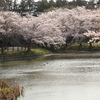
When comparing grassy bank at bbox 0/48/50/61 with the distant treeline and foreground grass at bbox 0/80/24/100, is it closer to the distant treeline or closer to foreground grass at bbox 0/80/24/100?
foreground grass at bbox 0/80/24/100

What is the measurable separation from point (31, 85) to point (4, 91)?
5.48 meters

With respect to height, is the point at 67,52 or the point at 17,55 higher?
the point at 17,55

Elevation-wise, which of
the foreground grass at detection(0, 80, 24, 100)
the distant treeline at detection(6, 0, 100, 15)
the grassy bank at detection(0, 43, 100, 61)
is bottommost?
the grassy bank at detection(0, 43, 100, 61)

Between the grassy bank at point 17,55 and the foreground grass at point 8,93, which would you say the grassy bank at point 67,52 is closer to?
the grassy bank at point 17,55

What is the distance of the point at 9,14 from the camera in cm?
4512

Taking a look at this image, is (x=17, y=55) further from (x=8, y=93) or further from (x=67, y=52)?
(x=8, y=93)

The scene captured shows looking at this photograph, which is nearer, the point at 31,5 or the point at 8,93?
the point at 8,93

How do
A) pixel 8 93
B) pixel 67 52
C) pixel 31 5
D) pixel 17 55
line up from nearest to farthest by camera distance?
1. pixel 8 93
2. pixel 17 55
3. pixel 67 52
4. pixel 31 5

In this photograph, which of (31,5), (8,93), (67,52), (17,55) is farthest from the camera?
Answer: (31,5)

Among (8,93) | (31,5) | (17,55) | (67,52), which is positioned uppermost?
(31,5)

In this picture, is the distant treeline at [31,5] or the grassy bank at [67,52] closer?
the grassy bank at [67,52]

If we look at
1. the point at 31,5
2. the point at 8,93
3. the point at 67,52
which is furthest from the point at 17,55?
the point at 31,5

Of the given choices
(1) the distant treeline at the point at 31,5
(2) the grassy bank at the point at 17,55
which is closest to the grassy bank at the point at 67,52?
(2) the grassy bank at the point at 17,55

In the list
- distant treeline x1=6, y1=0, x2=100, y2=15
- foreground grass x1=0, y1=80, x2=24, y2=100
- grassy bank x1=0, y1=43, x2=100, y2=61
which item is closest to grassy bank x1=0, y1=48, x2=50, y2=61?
grassy bank x1=0, y1=43, x2=100, y2=61
